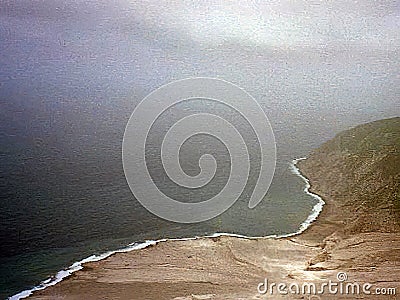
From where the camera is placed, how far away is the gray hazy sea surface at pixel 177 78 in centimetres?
945

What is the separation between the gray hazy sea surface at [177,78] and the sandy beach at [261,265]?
669 mm

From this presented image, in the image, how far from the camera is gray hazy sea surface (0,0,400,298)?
9445mm

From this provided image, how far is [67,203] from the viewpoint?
9.30 metres

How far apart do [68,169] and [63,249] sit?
1690mm

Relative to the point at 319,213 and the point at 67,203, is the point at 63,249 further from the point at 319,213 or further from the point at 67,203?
the point at 319,213

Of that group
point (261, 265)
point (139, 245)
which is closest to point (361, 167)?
point (261, 265)

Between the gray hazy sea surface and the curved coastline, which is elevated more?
the gray hazy sea surface

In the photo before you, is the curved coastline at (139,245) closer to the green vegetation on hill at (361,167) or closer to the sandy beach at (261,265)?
the sandy beach at (261,265)

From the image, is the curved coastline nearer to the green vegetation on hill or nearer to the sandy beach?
the sandy beach

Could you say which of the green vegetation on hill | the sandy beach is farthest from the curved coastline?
the green vegetation on hill

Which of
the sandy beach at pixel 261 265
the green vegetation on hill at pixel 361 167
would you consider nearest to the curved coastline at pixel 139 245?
the sandy beach at pixel 261 265

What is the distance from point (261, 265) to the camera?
311 inches

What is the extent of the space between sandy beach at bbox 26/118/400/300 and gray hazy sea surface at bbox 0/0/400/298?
0.67 m

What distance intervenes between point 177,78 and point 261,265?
13.1 ft
